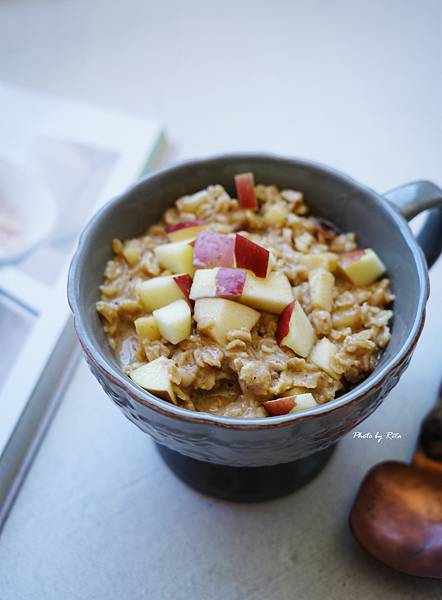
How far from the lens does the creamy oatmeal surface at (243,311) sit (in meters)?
1.05

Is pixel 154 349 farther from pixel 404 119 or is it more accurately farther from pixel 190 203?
pixel 404 119

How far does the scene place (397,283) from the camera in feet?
3.90

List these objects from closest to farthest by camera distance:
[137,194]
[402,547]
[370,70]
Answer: [402,547], [137,194], [370,70]

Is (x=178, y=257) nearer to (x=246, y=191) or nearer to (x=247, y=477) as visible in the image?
(x=246, y=191)

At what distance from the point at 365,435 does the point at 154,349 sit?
1.73 ft

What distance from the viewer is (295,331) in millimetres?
1069

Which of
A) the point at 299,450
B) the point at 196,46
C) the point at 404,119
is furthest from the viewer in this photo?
the point at 196,46

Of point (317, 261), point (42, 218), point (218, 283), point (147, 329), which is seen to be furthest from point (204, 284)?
point (42, 218)

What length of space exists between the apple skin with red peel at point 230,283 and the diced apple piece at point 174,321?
0.22 ft

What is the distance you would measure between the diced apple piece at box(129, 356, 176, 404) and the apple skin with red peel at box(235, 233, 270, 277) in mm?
219

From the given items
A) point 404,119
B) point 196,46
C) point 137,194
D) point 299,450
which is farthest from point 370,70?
point 299,450

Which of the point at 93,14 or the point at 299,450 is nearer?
the point at 299,450

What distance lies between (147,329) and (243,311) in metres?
0.17

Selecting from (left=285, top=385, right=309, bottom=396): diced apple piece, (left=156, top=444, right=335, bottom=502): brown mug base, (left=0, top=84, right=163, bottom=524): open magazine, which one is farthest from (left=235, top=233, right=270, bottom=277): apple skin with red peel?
(left=0, top=84, right=163, bottom=524): open magazine
